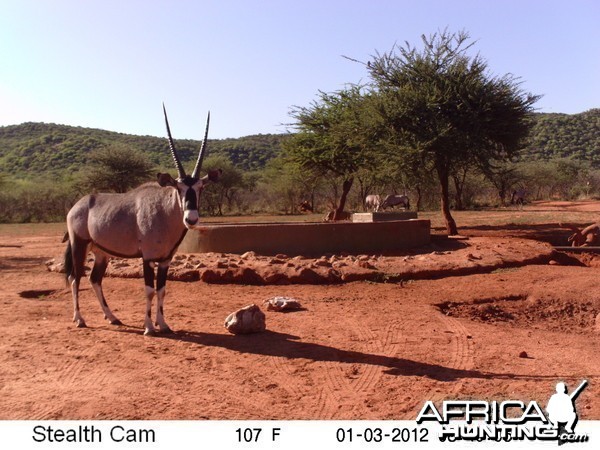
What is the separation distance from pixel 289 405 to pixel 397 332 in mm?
2919

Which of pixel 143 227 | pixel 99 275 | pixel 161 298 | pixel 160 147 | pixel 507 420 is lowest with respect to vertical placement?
pixel 507 420

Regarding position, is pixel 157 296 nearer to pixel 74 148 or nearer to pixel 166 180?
pixel 166 180

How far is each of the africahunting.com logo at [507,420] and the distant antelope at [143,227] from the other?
399 cm

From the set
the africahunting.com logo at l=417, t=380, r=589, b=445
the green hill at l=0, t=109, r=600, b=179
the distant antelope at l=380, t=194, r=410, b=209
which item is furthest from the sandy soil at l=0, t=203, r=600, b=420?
the green hill at l=0, t=109, r=600, b=179

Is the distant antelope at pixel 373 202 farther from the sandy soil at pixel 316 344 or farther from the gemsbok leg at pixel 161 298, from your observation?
the gemsbok leg at pixel 161 298

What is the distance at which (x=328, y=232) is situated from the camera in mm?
14570

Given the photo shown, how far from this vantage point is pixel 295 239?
1434 cm

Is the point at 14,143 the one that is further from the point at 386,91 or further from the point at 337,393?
the point at 337,393

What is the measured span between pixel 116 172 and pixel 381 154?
20806mm

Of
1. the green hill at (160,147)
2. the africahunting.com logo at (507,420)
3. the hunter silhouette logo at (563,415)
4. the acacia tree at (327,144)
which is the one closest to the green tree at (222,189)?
the green hill at (160,147)

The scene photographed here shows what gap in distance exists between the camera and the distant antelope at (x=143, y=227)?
779 cm

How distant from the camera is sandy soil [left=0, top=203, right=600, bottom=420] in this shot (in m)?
5.29

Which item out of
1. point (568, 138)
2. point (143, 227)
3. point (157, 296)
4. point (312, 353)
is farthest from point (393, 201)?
point (568, 138)

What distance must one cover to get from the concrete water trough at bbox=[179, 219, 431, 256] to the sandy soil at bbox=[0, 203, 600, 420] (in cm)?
117
